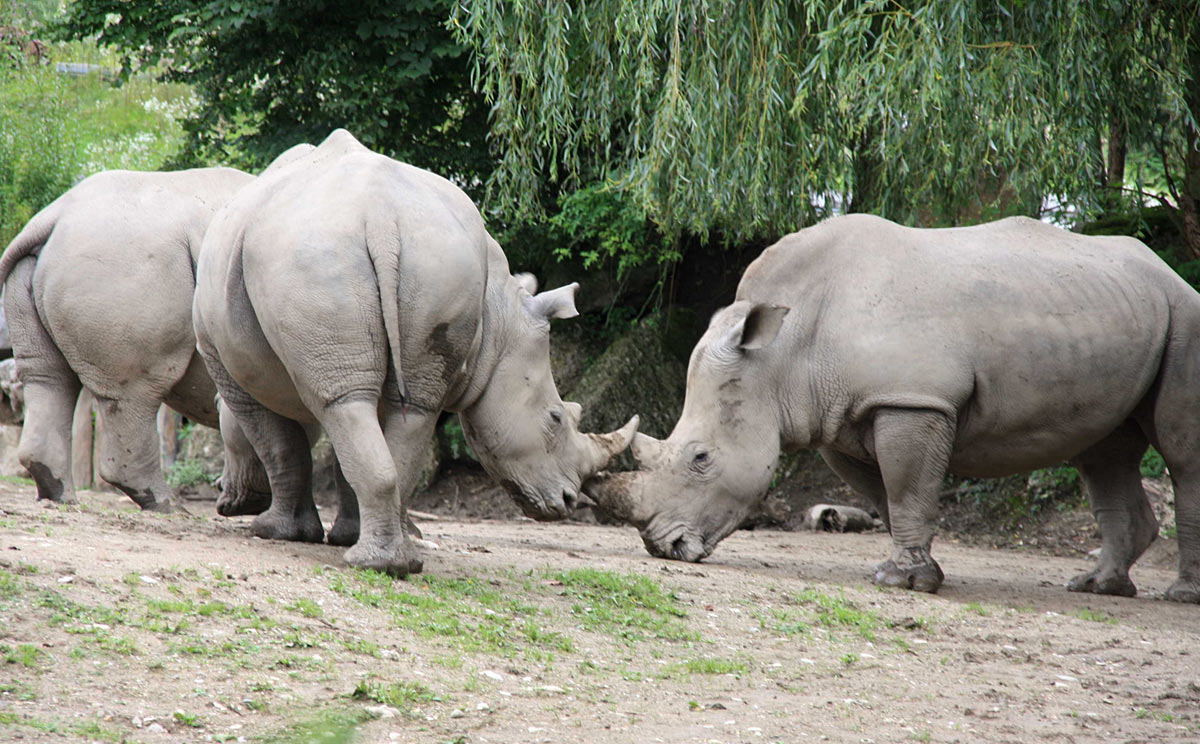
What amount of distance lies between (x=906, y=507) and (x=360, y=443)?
3135mm

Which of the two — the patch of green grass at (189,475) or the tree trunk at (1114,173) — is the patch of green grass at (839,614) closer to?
the tree trunk at (1114,173)

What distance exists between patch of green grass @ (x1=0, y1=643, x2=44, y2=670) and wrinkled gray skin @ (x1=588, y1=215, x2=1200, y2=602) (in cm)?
408

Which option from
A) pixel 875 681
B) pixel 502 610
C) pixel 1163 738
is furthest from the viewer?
pixel 502 610

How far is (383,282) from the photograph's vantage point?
5301 mm

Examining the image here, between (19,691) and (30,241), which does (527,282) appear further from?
(19,691)

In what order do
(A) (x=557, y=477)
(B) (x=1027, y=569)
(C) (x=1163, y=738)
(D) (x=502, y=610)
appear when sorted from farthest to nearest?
(B) (x=1027, y=569)
(A) (x=557, y=477)
(D) (x=502, y=610)
(C) (x=1163, y=738)

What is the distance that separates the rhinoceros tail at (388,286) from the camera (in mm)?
5301

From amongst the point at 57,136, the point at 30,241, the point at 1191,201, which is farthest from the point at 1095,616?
the point at 57,136

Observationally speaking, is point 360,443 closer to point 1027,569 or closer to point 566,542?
point 566,542

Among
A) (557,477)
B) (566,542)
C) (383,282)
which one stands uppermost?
(383,282)

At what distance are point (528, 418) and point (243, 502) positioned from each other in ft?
6.06

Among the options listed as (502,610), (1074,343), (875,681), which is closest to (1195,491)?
(1074,343)

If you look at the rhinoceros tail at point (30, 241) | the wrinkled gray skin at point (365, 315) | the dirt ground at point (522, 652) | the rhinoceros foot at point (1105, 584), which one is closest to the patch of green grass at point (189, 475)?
the rhinoceros tail at point (30, 241)

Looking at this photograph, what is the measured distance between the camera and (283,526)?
6.58 metres
